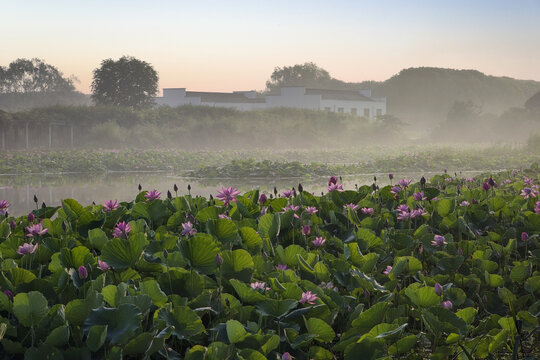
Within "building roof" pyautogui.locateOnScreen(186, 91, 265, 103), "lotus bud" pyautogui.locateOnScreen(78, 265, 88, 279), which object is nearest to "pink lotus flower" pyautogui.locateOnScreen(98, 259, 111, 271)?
"lotus bud" pyautogui.locateOnScreen(78, 265, 88, 279)

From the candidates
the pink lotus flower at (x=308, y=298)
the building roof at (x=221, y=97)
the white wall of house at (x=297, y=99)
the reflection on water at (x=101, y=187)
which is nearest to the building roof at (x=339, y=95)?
the white wall of house at (x=297, y=99)

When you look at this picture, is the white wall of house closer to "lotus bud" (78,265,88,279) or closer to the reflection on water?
the reflection on water

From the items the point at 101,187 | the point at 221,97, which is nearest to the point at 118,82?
the point at 221,97

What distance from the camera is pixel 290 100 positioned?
148 feet

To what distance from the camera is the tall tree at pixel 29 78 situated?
163 ft

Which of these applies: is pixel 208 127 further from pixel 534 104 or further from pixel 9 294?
pixel 9 294

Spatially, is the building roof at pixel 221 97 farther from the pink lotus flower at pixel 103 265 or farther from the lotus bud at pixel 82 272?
the lotus bud at pixel 82 272

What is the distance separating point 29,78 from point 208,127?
2933cm

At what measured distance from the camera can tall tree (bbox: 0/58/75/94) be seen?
49.8 meters

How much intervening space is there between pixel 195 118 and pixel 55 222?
95.9ft

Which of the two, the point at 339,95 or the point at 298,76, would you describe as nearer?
the point at 339,95

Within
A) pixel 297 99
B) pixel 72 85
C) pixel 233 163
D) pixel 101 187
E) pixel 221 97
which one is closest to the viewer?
pixel 101 187

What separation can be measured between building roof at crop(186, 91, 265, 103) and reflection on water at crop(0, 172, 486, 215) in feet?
101

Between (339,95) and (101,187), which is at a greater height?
(339,95)
